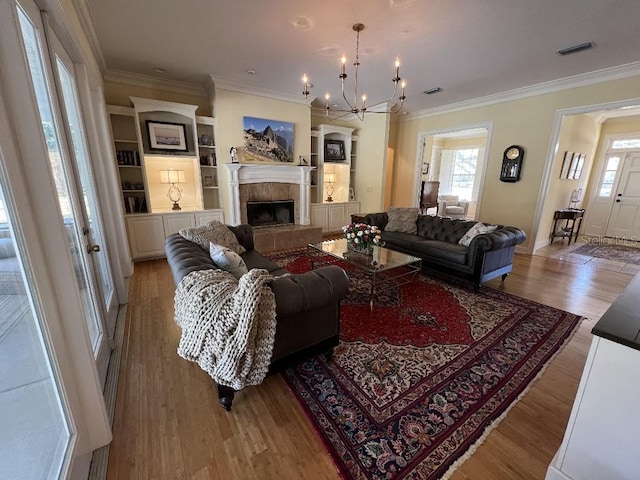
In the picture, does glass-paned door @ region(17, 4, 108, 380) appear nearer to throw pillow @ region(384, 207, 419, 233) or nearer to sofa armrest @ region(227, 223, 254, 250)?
sofa armrest @ region(227, 223, 254, 250)

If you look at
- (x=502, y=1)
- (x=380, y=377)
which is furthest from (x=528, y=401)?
(x=502, y=1)

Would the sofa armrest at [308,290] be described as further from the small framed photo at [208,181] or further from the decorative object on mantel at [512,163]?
the decorative object on mantel at [512,163]

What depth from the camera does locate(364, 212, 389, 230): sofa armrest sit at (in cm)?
457

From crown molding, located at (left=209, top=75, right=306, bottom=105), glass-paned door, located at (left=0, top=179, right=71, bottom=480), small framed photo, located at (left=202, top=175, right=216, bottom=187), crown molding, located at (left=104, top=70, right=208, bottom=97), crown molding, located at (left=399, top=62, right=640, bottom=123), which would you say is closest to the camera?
glass-paned door, located at (left=0, top=179, right=71, bottom=480)

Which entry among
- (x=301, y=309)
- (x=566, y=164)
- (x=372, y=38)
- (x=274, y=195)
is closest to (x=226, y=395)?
(x=301, y=309)

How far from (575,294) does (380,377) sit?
3035mm

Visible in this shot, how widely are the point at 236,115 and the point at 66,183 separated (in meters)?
3.38

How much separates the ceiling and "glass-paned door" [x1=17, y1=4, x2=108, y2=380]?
1425 millimetres

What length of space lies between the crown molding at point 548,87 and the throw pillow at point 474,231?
2.76 metres

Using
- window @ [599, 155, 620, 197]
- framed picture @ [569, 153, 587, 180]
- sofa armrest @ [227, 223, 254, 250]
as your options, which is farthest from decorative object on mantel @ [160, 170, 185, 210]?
window @ [599, 155, 620, 197]

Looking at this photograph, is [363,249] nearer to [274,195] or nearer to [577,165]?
[274,195]

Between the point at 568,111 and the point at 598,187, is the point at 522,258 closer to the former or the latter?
the point at 568,111

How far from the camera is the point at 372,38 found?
295 centimetres

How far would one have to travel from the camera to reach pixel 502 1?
90.3 inches
